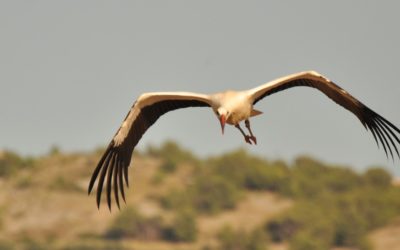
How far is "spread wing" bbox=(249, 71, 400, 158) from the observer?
1959cm

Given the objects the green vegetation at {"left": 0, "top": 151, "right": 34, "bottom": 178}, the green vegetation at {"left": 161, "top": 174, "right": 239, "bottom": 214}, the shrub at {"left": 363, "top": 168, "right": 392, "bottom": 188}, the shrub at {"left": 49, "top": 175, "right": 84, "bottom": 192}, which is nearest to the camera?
the shrub at {"left": 49, "top": 175, "right": 84, "bottom": 192}

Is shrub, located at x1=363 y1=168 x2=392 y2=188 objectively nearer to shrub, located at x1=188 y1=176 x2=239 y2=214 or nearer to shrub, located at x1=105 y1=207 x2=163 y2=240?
shrub, located at x1=188 y1=176 x2=239 y2=214

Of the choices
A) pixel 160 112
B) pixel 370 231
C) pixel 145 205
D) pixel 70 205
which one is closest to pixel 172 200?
pixel 145 205

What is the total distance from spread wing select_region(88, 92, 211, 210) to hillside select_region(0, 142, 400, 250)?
47341 millimetres

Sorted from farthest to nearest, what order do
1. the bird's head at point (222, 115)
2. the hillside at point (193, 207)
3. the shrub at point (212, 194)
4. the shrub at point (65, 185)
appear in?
the shrub at point (212, 194), the shrub at point (65, 185), the hillside at point (193, 207), the bird's head at point (222, 115)

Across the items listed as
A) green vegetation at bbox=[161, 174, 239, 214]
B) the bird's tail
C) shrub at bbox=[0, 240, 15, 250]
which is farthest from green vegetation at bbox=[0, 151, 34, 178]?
the bird's tail

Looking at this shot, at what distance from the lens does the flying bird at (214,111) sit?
63.7ft

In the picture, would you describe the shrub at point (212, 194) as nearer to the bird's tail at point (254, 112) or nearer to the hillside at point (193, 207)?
the hillside at point (193, 207)

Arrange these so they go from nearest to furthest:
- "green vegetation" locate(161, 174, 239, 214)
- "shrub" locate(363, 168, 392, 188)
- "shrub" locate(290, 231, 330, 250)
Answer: "shrub" locate(290, 231, 330, 250) → "green vegetation" locate(161, 174, 239, 214) → "shrub" locate(363, 168, 392, 188)

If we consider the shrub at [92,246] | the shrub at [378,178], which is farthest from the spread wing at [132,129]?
the shrub at [378,178]

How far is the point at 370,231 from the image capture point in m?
73.9

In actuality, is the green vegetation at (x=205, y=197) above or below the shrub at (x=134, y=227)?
above

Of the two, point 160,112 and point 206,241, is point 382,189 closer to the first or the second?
point 206,241

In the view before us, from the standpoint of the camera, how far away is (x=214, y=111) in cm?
1959
